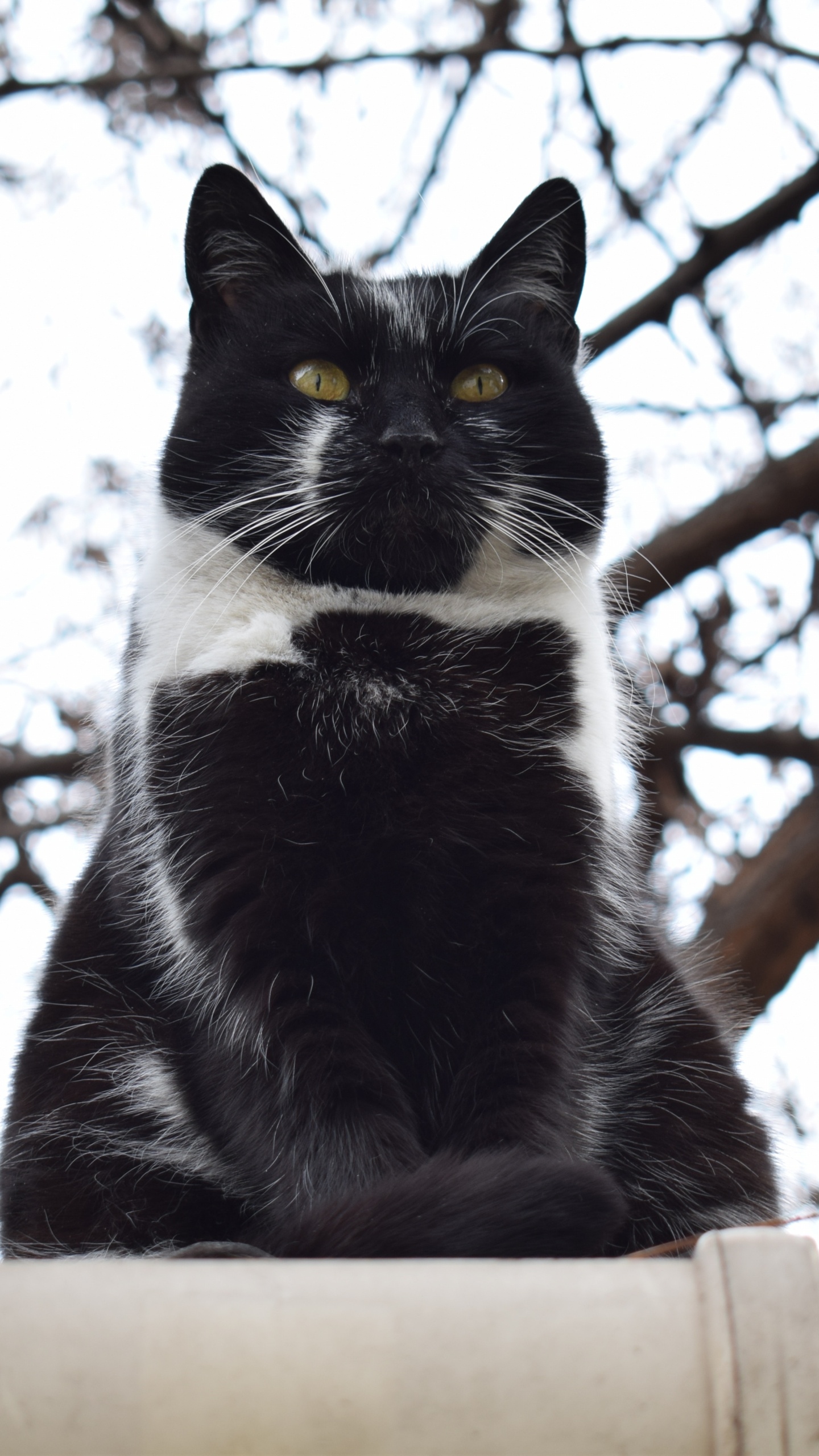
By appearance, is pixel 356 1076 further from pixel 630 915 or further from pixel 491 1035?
pixel 630 915

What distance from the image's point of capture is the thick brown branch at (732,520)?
2.68 m

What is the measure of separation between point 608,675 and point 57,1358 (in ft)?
3.42

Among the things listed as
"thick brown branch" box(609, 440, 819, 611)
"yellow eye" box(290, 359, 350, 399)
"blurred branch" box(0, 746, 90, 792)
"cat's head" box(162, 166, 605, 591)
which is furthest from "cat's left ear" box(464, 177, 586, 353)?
"blurred branch" box(0, 746, 90, 792)

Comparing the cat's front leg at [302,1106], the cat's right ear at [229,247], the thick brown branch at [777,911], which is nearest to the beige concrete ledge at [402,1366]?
the cat's front leg at [302,1106]

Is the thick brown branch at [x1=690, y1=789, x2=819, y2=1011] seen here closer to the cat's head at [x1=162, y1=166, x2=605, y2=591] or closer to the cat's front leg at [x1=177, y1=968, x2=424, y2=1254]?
the cat's head at [x1=162, y1=166, x2=605, y2=591]

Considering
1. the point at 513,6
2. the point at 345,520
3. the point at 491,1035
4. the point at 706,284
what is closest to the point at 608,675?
the point at 345,520

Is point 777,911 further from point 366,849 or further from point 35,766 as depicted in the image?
point 35,766

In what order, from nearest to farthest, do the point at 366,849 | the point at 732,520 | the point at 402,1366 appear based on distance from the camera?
the point at 402,1366
the point at 366,849
the point at 732,520

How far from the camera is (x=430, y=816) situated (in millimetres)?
1209

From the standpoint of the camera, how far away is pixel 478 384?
1489 millimetres

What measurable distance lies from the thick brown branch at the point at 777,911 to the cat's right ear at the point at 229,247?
155 cm

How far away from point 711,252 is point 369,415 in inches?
74.7

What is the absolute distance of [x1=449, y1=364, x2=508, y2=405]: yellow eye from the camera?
4.83 ft

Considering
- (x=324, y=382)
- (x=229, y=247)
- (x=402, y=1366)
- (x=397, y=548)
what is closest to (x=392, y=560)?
(x=397, y=548)
